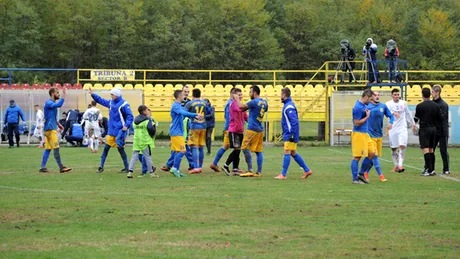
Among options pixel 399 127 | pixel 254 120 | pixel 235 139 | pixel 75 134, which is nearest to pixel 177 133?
pixel 235 139

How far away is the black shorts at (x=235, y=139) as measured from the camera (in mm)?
17961

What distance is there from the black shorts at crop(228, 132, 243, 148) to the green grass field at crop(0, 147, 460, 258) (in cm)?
90

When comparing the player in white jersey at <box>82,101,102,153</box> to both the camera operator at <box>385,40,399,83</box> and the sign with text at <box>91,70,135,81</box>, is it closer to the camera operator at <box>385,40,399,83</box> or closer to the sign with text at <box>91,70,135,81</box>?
the sign with text at <box>91,70,135,81</box>

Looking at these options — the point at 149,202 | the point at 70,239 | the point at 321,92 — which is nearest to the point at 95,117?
the point at 321,92

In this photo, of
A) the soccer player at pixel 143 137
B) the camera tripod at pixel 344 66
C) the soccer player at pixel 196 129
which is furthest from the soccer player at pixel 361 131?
the camera tripod at pixel 344 66

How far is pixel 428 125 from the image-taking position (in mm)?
18469

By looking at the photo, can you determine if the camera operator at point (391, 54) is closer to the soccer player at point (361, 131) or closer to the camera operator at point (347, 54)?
the camera operator at point (347, 54)

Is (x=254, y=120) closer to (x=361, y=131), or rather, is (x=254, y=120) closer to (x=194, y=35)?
(x=361, y=131)

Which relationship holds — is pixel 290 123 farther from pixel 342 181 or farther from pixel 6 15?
pixel 6 15

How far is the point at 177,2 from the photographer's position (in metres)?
65.4

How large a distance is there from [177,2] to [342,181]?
50332 millimetres

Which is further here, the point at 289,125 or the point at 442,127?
the point at 442,127

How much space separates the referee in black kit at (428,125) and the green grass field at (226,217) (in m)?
0.74

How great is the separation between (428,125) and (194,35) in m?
45.6
